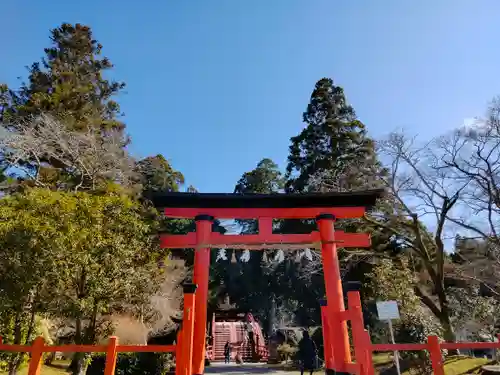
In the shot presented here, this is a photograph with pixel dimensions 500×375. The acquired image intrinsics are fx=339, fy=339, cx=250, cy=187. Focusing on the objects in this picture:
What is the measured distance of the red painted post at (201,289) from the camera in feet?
20.9

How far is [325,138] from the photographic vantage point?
910 inches

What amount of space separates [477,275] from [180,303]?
14280 mm

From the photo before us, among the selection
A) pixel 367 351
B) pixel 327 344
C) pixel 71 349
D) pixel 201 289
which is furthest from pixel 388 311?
pixel 71 349

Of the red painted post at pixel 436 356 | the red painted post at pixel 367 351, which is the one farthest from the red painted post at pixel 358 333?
the red painted post at pixel 436 356

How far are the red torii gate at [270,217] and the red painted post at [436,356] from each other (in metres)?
1.99

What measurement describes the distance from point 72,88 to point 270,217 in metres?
15.2

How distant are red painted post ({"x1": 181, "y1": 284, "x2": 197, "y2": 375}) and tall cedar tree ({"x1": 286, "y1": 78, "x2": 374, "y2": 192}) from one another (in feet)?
51.8

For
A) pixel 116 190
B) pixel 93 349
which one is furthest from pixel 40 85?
pixel 93 349

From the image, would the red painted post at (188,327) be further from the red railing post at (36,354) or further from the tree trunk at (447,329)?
the tree trunk at (447,329)

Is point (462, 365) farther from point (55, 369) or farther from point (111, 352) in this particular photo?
point (55, 369)

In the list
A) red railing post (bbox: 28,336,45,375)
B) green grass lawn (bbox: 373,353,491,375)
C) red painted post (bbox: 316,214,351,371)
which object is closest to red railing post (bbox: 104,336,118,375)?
red railing post (bbox: 28,336,45,375)

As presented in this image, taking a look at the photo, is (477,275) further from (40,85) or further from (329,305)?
(40,85)

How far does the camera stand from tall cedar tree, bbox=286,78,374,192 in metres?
21.6

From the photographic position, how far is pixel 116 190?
1022 centimetres
